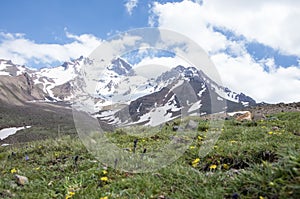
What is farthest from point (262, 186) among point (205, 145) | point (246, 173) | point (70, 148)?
point (70, 148)

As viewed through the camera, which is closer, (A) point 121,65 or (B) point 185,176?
(B) point 185,176

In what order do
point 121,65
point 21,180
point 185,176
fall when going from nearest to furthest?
point 185,176 < point 21,180 < point 121,65

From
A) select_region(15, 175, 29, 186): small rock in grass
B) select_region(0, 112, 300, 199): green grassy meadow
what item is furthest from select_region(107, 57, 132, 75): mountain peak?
select_region(15, 175, 29, 186): small rock in grass

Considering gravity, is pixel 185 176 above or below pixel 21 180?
above

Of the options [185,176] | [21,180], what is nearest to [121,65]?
[21,180]

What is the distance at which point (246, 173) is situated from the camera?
4.94 meters

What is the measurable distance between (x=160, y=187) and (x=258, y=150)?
10.1 ft

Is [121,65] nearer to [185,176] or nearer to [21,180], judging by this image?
[21,180]

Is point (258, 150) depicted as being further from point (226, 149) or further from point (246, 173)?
point (246, 173)

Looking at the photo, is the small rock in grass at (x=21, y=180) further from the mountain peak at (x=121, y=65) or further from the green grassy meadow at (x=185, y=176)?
the mountain peak at (x=121, y=65)

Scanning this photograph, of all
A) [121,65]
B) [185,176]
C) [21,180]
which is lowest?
[21,180]

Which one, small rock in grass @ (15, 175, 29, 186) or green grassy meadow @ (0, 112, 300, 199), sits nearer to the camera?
green grassy meadow @ (0, 112, 300, 199)

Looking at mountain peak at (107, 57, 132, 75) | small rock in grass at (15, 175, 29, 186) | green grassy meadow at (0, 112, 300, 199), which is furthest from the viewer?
mountain peak at (107, 57, 132, 75)

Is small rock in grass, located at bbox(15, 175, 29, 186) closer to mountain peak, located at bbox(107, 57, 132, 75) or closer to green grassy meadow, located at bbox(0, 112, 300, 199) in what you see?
green grassy meadow, located at bbox(0, 112, 300, 199)
